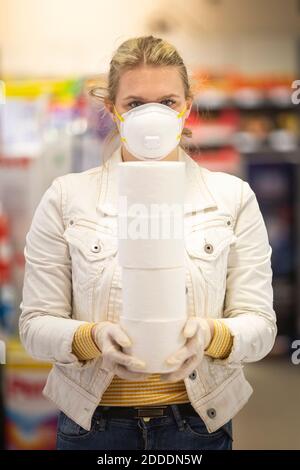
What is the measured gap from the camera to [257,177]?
5.12 meters

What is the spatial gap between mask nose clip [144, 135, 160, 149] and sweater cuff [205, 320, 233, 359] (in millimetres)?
339

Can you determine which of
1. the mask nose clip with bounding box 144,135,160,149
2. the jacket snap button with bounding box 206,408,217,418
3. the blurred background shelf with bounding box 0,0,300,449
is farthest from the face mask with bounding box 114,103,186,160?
the jacket snap button with bounding box 206,408,217,418

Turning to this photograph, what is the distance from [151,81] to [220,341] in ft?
1.62

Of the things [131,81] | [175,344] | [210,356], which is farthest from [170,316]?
[131,81]

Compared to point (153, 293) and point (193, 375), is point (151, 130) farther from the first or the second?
point (193, 375)

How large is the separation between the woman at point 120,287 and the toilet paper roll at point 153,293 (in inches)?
2.5

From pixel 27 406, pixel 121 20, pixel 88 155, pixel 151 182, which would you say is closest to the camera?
pixel 151 182

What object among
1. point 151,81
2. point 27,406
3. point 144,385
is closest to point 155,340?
point 144,385

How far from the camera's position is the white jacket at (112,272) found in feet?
4.66

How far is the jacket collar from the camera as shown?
1456 mm

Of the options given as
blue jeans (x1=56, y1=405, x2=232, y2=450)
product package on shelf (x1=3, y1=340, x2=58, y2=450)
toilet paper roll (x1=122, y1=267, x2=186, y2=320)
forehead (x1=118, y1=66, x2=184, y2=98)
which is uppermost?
forehead (x1=118, y1=66, x2=184, y2=98)

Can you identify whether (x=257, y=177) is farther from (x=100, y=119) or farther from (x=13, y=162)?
(x=100, y=119)

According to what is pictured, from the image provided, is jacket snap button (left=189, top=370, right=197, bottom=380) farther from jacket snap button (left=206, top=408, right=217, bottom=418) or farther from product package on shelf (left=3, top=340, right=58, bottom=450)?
product package on shelf (left=3, top=340, right=58, bottom=450)

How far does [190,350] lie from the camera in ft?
4.31
